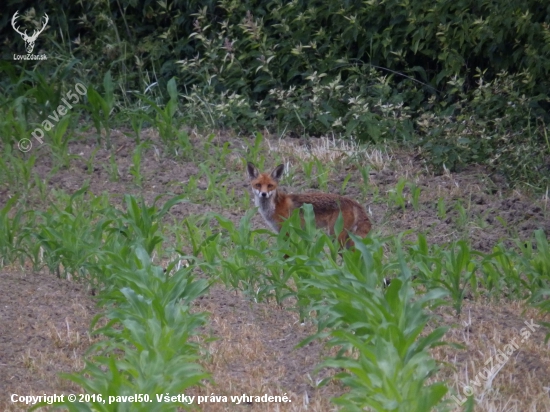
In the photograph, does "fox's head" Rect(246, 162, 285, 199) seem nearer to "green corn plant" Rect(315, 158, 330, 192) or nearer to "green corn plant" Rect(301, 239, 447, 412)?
"green corn plant" Rect(315, 158, 330, 192)

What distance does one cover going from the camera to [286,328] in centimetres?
663

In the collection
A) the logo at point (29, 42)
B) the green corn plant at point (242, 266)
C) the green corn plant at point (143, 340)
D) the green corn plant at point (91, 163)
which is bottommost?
the logo at point (29, 42)

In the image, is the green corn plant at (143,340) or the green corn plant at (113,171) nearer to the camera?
the green corn plant at (143,340)

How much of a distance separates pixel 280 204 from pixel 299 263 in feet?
6.94

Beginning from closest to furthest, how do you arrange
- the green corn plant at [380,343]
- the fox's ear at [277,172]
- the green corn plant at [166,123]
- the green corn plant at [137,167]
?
the green corn plant at [380,343], the fox's ear at [277,172], the green corn plant at [137,167], the green corn plant at [166,123]

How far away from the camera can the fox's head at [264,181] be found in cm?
883

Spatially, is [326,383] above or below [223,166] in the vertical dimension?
above

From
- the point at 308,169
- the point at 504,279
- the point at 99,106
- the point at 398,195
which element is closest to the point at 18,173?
the point at 99,106

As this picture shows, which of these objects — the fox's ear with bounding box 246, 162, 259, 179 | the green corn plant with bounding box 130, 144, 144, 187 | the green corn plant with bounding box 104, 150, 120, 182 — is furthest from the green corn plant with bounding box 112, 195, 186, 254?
the green corn plant with bounding box 104, 150, 120, 182

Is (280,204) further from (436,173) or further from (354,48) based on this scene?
(354,48)

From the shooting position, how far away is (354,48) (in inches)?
Answer: 488

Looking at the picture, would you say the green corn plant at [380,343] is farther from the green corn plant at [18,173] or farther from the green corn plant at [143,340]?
the green corn plant at [18,173]

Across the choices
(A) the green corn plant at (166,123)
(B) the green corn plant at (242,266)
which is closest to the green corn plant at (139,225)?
(B) the green corn plant at (242,266)

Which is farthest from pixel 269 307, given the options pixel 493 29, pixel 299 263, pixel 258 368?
pixel 493 29
